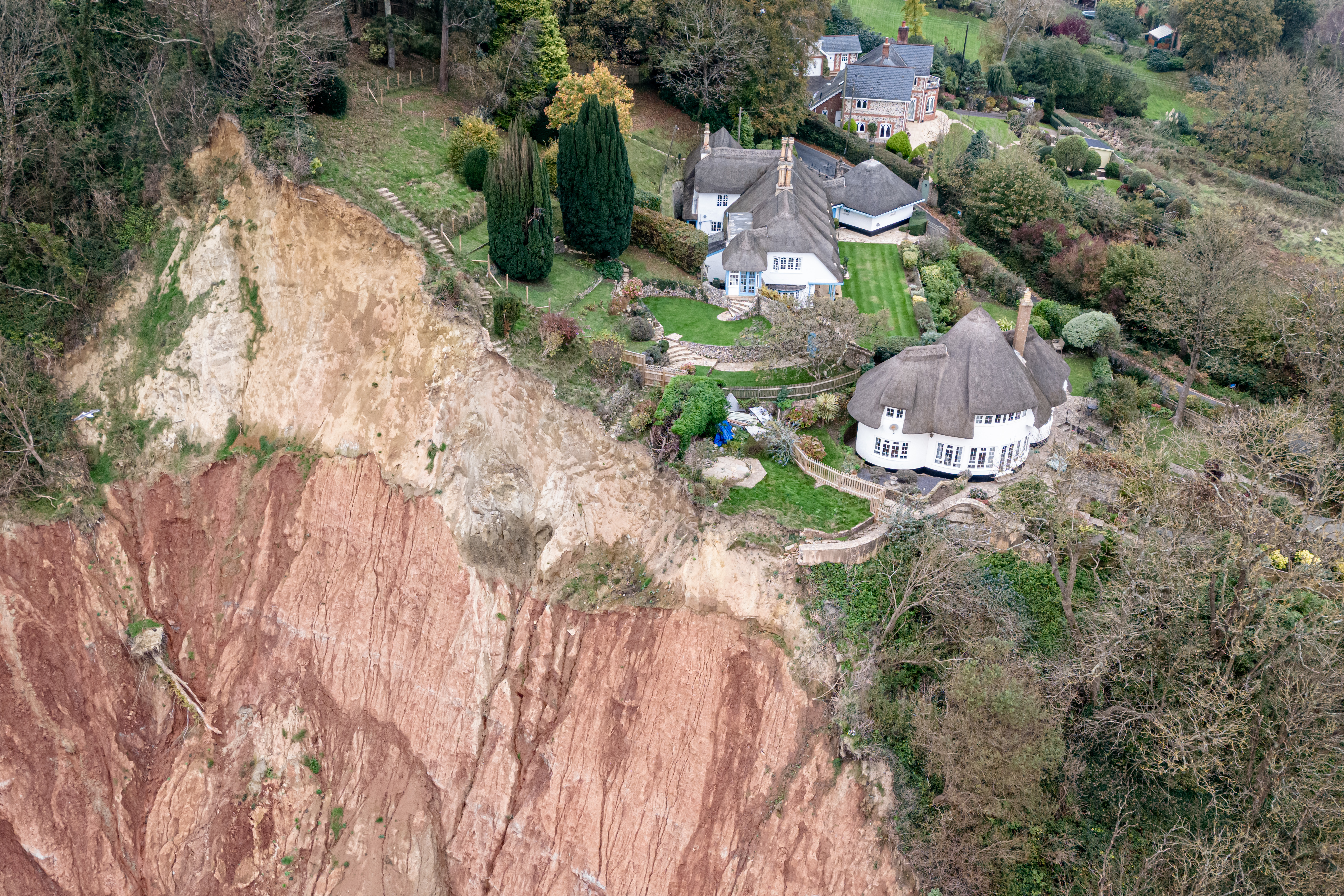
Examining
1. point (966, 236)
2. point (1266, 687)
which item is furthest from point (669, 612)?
point (966, 236)

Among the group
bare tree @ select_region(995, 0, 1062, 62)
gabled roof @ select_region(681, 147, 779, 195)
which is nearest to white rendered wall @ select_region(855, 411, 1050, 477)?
gabled roof @ select_region(681, 147, 779, 195)

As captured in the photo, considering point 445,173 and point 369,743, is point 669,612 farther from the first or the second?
point 445,173

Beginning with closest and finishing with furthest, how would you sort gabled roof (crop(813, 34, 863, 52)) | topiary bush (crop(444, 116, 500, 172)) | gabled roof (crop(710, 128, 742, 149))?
topiary bush (crop(444, 116, 500, 172)) < gabled roof (crop(710, 128, 742, 149)) < gabled roof (crop(813, 34, 863, 52))

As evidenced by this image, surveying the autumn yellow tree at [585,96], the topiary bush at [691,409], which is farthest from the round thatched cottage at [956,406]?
the autumn yellow tree at [585,96]

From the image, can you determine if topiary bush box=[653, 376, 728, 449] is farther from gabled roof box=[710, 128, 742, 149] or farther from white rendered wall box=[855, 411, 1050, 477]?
gabled roof box=[710, 128, 742, 149]

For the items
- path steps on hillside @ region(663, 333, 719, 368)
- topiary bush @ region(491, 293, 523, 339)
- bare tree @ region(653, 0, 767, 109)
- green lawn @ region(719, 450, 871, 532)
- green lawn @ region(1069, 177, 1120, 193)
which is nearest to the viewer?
green lawn @ region(719, 450, 871, 532)
